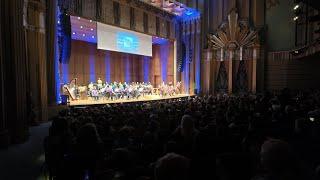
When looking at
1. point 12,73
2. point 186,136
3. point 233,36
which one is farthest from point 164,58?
point 186,136

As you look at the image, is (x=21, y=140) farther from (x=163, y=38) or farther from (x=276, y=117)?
(x=163, y=38)

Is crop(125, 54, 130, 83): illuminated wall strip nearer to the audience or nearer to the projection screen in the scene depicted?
the projection screen

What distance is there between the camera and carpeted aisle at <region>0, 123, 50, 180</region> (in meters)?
4.88

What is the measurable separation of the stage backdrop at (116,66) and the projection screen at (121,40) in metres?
2.65

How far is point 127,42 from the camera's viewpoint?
59.8 feet

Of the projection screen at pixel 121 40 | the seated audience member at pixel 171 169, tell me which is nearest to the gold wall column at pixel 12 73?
the seated audience member at pixel 171 169

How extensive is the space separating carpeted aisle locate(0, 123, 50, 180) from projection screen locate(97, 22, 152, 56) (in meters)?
9.03

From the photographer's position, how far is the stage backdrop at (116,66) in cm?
1862

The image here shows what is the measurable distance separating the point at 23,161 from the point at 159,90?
15.2 metres

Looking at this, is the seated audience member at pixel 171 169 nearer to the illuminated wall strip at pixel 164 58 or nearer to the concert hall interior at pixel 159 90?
the concert hall interior at pixel 159 90

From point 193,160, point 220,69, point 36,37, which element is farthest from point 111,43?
point 193,160

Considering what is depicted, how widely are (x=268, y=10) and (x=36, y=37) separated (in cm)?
1648

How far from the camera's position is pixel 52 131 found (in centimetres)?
401

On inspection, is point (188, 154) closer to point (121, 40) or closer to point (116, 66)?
point (121, 40)
